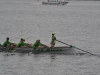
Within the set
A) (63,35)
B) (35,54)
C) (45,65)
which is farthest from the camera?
(63,35)

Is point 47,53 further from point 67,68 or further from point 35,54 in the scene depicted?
point 67,68

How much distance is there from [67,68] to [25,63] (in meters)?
4.56

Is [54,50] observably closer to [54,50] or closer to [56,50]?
[54,50]

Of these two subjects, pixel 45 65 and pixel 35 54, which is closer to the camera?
pixel 45 65

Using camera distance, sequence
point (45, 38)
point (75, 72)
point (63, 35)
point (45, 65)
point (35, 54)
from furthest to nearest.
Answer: point (63, 35) < point (45, 38) < point (35, 54) < point (45, 65) < point (75, 72)

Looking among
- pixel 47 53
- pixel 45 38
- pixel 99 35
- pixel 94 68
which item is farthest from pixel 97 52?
pixel 99 35

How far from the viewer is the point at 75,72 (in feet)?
138

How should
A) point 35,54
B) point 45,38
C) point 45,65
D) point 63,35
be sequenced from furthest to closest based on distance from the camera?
1. point 63,35
2. point 45,38
3. point 35,54
4. point 45,65

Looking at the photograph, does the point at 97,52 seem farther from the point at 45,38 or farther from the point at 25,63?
the point at 45,38

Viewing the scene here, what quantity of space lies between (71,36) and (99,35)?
471 centimetres

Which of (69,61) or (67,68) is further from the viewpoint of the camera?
(69,61)

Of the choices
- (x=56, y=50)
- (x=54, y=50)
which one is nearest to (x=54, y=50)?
(x=54, y=50)

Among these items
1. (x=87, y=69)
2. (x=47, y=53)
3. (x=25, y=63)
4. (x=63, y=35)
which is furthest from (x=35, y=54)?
(x=63, y=35)

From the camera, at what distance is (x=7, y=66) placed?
147ft
